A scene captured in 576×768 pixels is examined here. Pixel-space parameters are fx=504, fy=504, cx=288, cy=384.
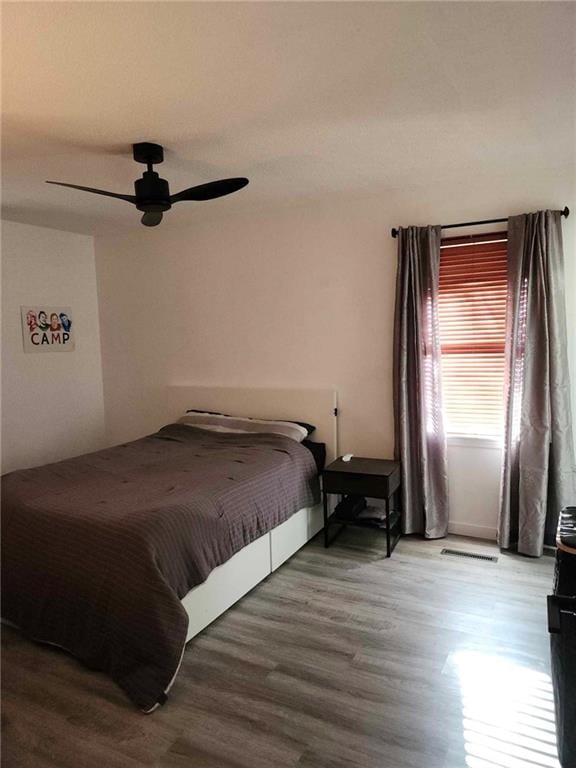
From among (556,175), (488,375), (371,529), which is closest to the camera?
(556,175)

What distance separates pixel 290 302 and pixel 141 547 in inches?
95.0

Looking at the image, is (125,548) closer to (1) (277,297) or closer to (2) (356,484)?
(2) (356,484)

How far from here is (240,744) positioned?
6.05 feet

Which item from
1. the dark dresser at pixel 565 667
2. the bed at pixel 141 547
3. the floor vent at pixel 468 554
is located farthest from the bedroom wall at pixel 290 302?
the dark dresser at pixel 565 667

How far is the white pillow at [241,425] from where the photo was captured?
3.80m

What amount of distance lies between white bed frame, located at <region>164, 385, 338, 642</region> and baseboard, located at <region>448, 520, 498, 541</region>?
0.97m

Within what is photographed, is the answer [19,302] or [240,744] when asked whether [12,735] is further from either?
[19,302]

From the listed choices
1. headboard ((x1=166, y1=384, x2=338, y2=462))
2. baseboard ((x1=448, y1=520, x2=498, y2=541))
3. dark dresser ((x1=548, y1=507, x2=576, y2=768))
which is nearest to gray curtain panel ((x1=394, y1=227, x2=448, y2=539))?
baseboard ((x1=448, y1=520, x2=498, y2=541))

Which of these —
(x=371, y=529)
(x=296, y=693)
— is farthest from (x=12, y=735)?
(x=371, y=529)

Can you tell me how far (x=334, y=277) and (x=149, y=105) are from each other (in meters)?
1.98

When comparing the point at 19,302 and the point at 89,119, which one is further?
the point at 19,302

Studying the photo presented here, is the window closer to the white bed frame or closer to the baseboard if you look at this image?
the baseboard

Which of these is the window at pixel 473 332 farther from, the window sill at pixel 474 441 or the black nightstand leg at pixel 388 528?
the black nightstand leg at pixel 388 528

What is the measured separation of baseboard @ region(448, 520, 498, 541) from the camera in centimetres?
353
